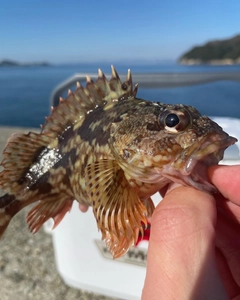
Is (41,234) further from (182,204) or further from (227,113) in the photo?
(227,113)

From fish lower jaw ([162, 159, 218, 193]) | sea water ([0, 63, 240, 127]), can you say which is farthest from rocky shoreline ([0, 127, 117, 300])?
sea water ([0, 63, 240, 127])

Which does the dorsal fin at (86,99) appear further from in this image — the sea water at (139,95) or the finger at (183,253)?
the sea water at (139,95)

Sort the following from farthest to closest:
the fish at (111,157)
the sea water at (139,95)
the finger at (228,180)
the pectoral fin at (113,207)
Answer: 1. the sea water at (139,95)
2. the pectoral fin at (113,207)
3. the fish at (111,157)
4. the finger at (228,180)

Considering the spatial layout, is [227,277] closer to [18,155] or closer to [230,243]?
[230,243]

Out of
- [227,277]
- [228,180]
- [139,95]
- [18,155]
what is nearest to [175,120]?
[228,180]

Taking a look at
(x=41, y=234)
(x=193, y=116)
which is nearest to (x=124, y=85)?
(x=193, y=116)

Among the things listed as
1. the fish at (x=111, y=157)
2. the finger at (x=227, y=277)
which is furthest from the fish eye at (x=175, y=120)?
the finger at (x=227, y=277)
